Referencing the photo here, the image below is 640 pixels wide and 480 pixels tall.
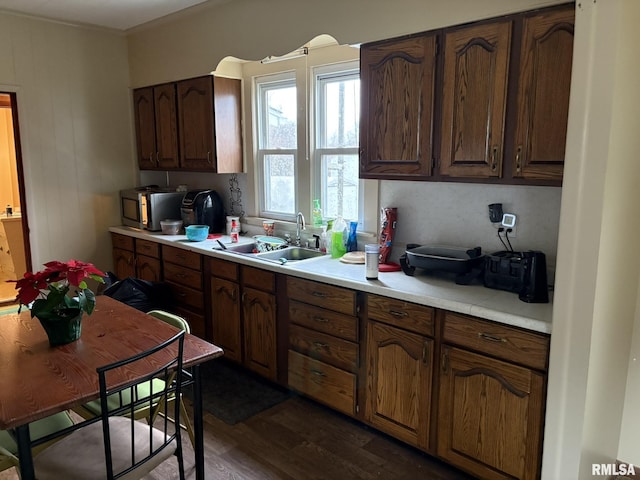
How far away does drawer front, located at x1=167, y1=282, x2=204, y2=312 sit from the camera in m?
3.49

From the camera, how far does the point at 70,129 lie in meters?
4.02

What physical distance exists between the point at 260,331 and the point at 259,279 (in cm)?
33

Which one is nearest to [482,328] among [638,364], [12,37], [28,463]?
[638,364]

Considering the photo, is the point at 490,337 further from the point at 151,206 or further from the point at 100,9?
the point at 100,9

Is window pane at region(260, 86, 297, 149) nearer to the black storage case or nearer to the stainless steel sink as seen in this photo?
the stainless steel sink

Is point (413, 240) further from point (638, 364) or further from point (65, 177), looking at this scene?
point (65, 177)

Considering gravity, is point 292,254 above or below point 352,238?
below

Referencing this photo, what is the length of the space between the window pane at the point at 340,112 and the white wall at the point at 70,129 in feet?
6.66

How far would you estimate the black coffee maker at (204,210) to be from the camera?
3895 millimetres

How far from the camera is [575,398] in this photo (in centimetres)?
181

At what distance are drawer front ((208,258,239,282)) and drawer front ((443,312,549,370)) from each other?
1484 mm

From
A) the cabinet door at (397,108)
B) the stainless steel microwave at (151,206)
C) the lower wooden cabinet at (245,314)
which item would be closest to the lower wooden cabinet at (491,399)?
the cabinet door at (397,108)

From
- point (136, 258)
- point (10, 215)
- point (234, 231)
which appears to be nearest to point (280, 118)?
point (234, 231)

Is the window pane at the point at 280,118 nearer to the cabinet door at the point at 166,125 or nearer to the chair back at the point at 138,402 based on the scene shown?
the cabinet door at the point at 166,125
